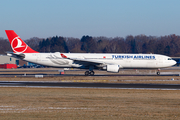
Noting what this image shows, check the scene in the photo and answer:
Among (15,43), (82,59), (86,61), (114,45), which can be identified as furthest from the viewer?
(114,45)

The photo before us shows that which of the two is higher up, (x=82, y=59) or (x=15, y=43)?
(x=15, y=43)

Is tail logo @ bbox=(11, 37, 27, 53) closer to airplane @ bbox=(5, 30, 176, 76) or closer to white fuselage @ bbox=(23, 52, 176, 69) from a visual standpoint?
airplane @ bbox=(5, 30, 176, 76)

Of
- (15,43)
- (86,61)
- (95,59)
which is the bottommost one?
(86,61)

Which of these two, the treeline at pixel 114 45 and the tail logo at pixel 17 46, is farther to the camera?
the treeline at pixel 114 45

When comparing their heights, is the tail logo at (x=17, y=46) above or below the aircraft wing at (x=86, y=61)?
above

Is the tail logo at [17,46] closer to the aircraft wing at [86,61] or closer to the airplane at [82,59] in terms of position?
the airplane at [82,59]

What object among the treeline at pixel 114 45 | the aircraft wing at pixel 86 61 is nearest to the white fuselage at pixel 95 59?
the aircraft wing at pixel 86 61

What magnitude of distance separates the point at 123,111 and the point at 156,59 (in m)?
34.5

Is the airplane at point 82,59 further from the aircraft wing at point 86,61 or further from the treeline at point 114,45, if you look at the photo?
the treeline at point 114,45

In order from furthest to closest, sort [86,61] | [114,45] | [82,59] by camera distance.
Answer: [114,45], [82,59], [86,61]

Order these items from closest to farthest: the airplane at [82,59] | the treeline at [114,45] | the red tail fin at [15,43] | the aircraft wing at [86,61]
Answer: the aircraft wing at [86,61] < the airplane at [82,59] < the red tail fin at [15,43] < the treeline at [114,45]

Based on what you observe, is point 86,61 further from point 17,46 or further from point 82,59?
point 17,46

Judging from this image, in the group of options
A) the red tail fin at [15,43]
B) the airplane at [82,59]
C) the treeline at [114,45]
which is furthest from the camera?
the treeline at [114,45]

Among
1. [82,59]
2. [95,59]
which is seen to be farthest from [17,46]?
[95,59]
